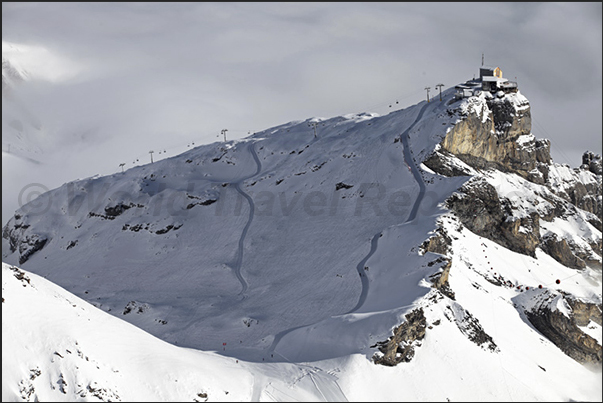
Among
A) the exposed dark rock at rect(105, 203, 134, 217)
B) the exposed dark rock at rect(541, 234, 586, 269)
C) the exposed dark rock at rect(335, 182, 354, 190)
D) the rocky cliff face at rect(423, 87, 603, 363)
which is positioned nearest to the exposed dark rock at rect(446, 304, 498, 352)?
the rocky cliff face at rect(423, 87, 603, 363)

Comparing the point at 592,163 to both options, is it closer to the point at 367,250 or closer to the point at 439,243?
the point at 439,243

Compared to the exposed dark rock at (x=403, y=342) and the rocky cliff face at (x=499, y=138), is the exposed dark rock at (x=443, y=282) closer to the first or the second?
the exposed dark rock at (x=403, y=342)

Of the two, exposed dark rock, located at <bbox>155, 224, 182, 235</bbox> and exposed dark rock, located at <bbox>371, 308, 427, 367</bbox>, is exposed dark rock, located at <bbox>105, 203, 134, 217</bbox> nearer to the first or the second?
exposed dark rock, located at <bbox>155, 224, 182, 235</bbox>

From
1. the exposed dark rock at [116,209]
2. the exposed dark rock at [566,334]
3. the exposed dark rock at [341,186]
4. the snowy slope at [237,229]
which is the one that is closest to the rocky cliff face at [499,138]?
the snowy slope at [237,229]

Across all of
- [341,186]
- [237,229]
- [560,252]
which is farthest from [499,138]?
[237,229]

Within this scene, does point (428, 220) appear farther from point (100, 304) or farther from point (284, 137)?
point (284, 137)

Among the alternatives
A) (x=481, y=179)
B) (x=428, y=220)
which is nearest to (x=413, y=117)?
(x=481, y=179)
